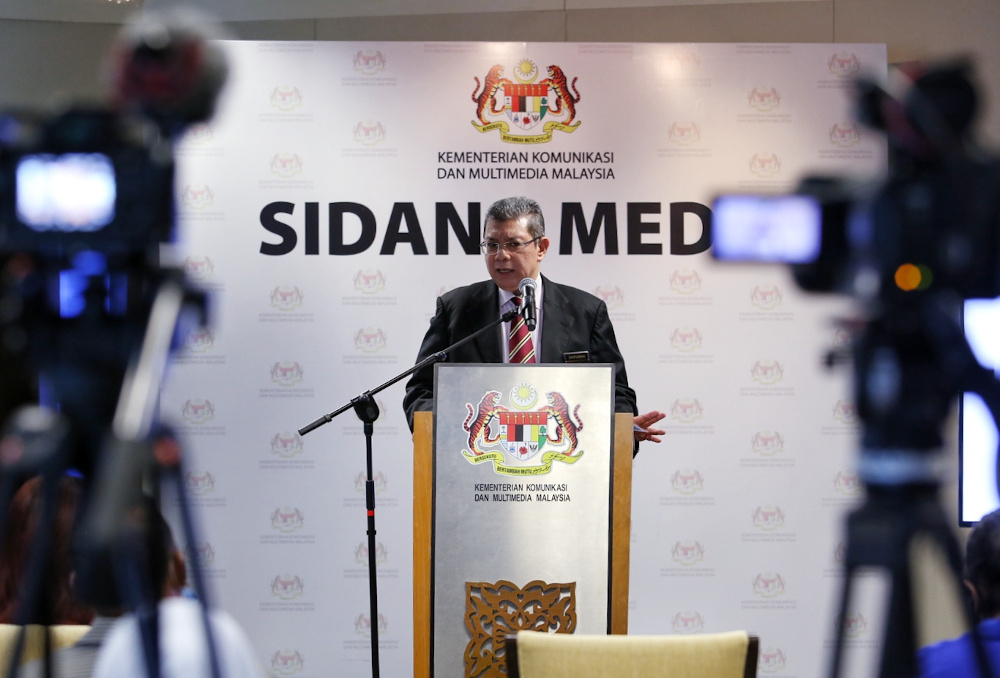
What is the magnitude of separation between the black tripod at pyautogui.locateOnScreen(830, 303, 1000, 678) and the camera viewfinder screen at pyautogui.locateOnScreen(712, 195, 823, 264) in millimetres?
96

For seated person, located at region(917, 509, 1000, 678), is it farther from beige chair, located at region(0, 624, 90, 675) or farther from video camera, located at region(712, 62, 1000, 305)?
beige chair, located at region(0, 624, 90, 675)

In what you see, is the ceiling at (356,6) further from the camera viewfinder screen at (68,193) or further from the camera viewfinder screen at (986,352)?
the camera viewfinder screen at (68,193)

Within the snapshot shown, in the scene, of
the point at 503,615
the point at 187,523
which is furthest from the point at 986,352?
the point at 503,615

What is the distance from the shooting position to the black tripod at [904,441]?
0.79 metres

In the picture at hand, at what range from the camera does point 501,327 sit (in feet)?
11.5

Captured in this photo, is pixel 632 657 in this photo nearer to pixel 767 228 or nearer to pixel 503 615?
pixel 503 615

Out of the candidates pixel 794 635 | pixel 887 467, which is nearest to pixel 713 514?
pixel 794 635

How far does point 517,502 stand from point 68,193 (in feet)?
6.98

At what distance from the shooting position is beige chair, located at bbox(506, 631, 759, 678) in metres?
1.78

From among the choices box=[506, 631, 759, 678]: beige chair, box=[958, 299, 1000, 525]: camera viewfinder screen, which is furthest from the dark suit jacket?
box=[958, 299, 1000, 525]: camera viewfinder screen

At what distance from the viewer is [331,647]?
4.34m

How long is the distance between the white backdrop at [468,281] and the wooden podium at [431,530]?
61.3 inches

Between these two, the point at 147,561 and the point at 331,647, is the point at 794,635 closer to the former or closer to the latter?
the point at 331,647

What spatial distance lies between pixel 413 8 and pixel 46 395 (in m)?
4.37
